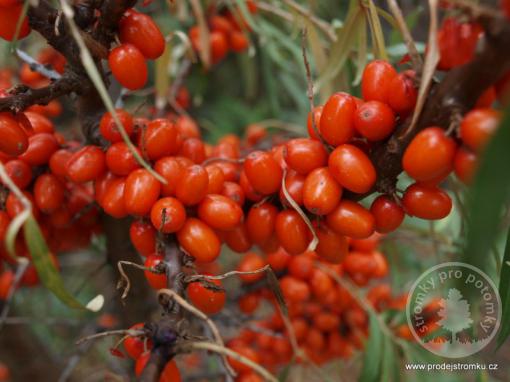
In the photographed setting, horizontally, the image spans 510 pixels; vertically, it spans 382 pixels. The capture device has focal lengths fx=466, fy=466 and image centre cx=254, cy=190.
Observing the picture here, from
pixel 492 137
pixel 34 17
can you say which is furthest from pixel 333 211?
pixel 34 17

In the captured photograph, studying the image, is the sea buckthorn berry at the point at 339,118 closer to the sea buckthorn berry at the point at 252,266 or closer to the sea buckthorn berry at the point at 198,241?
the sea buckthorn berry at the point at 198,241

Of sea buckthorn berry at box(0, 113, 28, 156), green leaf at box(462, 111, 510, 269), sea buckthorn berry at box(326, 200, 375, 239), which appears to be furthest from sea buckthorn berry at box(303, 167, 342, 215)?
sea buckthorn berry at box(0, 113, 28, 156)

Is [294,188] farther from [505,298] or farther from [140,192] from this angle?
[505,298]

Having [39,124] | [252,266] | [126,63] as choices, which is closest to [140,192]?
[126,63]

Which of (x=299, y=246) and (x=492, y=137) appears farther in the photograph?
(x=299, y=246)

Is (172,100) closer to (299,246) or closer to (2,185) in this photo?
(2,185)

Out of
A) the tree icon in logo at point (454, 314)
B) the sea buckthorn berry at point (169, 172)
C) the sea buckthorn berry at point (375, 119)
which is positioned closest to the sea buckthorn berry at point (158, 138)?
the sea buckthorn berry at point (169, 172)
